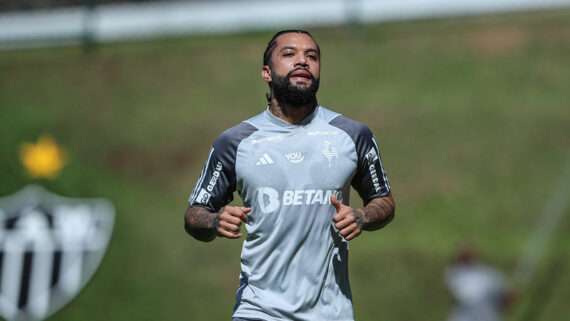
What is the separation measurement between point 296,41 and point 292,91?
283 mm

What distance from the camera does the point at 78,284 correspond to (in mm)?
13258

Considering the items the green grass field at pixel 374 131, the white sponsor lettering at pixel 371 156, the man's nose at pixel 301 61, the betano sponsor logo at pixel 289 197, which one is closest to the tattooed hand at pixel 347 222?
the betano sponsor logo at pixel 289 197

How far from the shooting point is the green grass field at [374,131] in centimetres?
1330

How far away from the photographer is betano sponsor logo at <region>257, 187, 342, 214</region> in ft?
14.2

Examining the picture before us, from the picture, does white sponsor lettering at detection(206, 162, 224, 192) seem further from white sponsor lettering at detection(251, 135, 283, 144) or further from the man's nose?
the man's nose

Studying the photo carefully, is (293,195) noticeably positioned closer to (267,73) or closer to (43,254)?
(267,73)

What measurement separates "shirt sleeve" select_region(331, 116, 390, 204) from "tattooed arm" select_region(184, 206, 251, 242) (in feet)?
2.41

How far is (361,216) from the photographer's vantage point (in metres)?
4.23

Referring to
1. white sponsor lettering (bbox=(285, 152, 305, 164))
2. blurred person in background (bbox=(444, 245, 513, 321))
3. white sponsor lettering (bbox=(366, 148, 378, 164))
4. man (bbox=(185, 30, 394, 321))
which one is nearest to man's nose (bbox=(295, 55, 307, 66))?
man (bbox=(185, 30, 394, 321))

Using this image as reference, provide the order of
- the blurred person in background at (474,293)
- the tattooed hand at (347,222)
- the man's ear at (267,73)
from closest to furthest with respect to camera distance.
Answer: the tattooed hand at (347,222) → the man's ear at (267,73) → the blurred person in background at (474,293)

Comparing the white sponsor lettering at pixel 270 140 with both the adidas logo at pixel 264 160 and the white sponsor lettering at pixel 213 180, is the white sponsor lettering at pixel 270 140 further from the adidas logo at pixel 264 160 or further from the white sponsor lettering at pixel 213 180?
the white sponsor lettering at pixel 213 180

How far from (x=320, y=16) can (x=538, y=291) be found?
754 centimetres

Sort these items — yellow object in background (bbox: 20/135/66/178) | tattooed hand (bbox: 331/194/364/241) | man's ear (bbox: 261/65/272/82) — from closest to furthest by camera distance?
tattooed hand (bbox: 331/194/364/241), man's ear (bbox: 261/65/272/82), yellow object in background (bbox: 20/135/66/178)

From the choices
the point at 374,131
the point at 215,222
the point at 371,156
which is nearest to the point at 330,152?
the point at 371,156
